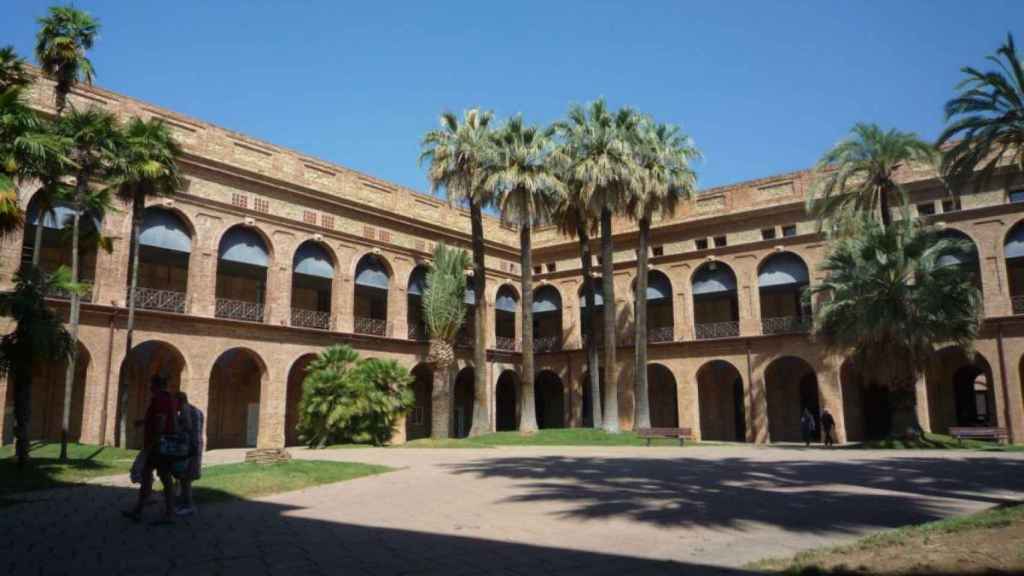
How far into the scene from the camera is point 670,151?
30.1 m

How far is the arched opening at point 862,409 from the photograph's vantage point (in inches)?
1247

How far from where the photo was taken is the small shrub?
2403 centimetres

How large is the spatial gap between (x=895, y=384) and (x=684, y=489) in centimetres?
1645

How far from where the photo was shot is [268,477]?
1216 cm

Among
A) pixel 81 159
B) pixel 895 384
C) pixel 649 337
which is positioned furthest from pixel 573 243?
pixel 81 159

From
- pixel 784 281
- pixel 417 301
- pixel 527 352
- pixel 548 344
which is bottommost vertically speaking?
pixel 527 352

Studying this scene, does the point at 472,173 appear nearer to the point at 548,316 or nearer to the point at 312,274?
the point at 312,274

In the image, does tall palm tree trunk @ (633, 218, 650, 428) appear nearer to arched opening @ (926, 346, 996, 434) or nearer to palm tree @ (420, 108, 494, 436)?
palm tree @ (420, 108, 494, 436)

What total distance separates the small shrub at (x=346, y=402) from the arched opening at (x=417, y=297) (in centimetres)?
671

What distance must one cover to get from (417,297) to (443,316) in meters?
4.89

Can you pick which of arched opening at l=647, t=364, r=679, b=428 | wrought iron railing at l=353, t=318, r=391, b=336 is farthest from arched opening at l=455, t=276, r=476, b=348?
arched opening at l=647, t=364, r=679, b=428

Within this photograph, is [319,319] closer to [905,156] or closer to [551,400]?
[551,400]

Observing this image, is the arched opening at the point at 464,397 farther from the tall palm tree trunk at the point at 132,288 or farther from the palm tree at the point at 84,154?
the palm tree at the point at 84,154

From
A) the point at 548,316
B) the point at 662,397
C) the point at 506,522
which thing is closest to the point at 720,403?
the point at 662,397
